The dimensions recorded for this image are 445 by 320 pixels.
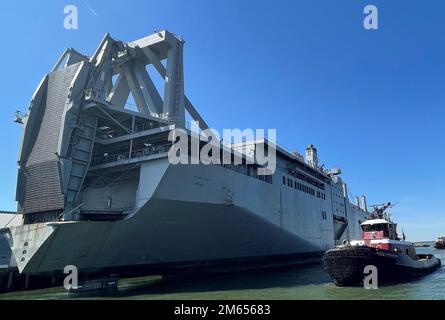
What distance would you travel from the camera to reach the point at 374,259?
20266 mm

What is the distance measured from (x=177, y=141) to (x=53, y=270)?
35.7 feet

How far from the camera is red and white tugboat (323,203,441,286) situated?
19906mm

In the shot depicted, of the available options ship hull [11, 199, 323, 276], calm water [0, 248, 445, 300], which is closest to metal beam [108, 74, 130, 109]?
ship hull [11, 199, 323, 276]

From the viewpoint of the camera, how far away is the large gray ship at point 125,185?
845 inches

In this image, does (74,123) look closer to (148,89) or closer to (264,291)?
(148,89)

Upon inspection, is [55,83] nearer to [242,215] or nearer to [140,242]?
[140,242]

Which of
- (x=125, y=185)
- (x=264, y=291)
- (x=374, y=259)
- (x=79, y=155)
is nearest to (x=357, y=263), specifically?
(x=374, y=259)

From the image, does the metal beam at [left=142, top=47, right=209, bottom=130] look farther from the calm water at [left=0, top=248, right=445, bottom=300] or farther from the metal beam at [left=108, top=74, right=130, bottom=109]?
the calm water at [left=0, top=248, right=445, bottom=300]

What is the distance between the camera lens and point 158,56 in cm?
3134

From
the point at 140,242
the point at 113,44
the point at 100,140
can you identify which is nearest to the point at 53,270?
the point at 140,242

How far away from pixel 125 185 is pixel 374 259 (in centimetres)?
→ 1746

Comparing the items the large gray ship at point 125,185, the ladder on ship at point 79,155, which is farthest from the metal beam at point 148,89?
the ladder on ship at point 79,155

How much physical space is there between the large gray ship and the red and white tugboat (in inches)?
333

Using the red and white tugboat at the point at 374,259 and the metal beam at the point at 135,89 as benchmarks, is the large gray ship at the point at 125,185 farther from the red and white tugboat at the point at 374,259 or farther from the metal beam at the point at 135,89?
the red and white tugboat at the point at 374,259
